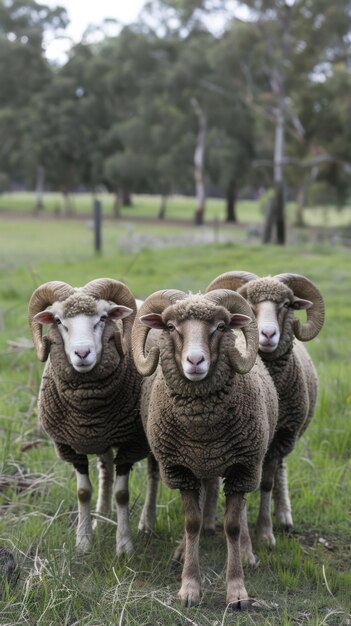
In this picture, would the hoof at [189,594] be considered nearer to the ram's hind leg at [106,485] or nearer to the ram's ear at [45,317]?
the ram's hind leg at [106,485]

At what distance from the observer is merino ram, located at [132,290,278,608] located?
354 centimetres

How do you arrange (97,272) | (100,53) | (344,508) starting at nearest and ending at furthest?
1. (344,508)
2. (97,272)
3. (100,53)

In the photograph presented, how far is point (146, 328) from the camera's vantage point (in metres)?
3.94

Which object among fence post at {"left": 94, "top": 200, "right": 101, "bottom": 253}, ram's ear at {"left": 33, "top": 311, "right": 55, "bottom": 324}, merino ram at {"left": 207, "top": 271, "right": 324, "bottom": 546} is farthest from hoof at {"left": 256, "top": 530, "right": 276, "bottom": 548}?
fence post at {"left": 94, "top": 200, "right": 101, "bottom": 253}

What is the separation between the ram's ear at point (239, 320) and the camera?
12.0ft

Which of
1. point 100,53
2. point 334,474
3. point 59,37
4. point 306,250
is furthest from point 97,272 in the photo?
point 59,37

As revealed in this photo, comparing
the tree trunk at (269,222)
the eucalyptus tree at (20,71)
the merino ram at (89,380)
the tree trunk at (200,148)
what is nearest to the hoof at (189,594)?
the merino ram at (89,380)

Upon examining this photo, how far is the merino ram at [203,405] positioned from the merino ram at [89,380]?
226mm

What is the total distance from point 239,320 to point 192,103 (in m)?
39.1

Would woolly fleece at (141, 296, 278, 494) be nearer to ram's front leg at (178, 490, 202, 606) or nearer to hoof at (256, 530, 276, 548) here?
ram's front leg at (178, 490, 202, 606)

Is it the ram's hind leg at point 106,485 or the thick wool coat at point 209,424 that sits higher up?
the thick wool coat at point 209,424

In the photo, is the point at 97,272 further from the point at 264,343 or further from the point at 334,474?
the point at 264,343

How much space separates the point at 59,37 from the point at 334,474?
53295 millimetres

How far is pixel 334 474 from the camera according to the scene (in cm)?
552
